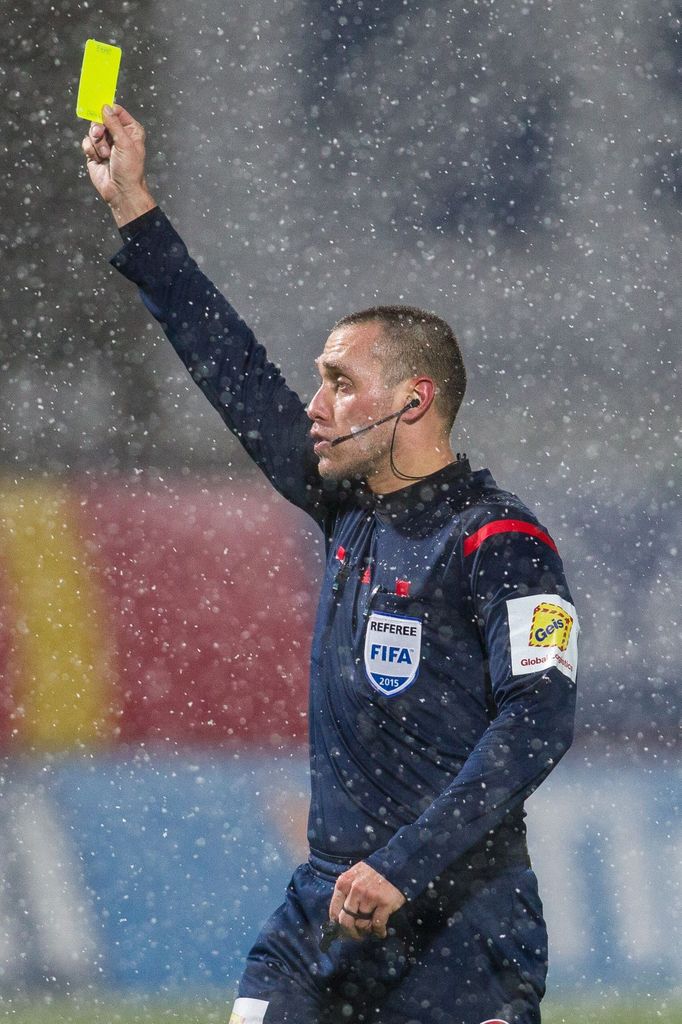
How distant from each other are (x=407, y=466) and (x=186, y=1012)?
10.7 feet

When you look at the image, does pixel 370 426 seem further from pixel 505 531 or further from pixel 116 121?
pixel 116 121

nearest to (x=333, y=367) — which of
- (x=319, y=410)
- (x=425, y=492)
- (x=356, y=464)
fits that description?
(x=319, y=410)

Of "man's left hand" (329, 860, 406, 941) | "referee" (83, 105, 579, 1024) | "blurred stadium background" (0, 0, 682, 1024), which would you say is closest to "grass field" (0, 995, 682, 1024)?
"blurred stadium background" (0, 0, 682, 1024)

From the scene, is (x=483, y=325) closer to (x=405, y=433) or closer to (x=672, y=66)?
(x=672, y=66)

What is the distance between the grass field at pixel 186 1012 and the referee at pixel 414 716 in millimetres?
2965

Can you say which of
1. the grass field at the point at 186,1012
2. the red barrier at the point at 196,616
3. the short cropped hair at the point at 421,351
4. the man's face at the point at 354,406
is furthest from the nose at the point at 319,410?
the red barrier at the point at 196,616

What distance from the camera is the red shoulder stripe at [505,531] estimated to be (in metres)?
2.23

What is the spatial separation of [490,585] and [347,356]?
0.56m

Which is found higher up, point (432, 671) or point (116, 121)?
point (116, 121)

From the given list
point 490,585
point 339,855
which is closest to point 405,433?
point 490,585

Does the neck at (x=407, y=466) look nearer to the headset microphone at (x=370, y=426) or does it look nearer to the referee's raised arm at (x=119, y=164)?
the headset microphone at (x=370, y=426)

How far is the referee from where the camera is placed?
6.76ft

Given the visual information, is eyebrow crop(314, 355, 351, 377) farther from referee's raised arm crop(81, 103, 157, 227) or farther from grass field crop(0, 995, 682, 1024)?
grass field crop(0, 995, 682, 1024)

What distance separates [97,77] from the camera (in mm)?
2441
